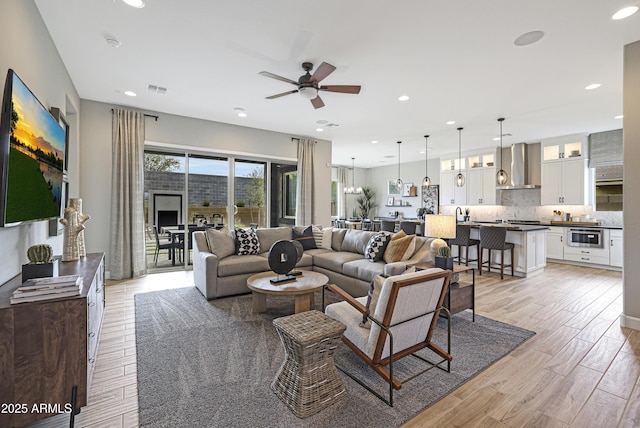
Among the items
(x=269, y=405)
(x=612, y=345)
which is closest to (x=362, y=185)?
(x=612, y=345)

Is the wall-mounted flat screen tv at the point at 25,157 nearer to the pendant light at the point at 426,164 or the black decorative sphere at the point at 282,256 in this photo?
the black decorative sphere at the point at 282,256

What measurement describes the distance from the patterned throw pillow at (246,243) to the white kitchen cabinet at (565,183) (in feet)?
23.6

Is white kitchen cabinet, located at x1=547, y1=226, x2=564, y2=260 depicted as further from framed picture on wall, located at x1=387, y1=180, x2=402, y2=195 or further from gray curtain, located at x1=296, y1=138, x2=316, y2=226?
gray curtain, located at x1=296, y1=138, x2=316, y2=226

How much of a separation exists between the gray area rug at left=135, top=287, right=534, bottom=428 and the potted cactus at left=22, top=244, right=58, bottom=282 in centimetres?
100

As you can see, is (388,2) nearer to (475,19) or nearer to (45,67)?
(475,19)

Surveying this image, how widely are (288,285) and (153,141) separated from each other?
4.09 meters

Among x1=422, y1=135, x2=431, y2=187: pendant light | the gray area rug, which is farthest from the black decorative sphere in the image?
x1=422, y1=135, x2=431, y2=187: pendant light

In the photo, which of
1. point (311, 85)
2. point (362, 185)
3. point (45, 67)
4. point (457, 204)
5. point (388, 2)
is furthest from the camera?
point (362, 185)

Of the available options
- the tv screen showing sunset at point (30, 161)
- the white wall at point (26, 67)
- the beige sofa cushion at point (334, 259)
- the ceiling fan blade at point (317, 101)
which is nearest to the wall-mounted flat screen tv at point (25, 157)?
the tv screen showing sunset at point (30, 161)

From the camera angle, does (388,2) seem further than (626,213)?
No

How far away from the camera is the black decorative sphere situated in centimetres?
341

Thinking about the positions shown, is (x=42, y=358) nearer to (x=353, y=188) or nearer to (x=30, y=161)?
(x=30, y=161)

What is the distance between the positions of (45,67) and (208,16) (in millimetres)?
1721

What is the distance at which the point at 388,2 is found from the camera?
248 cm
